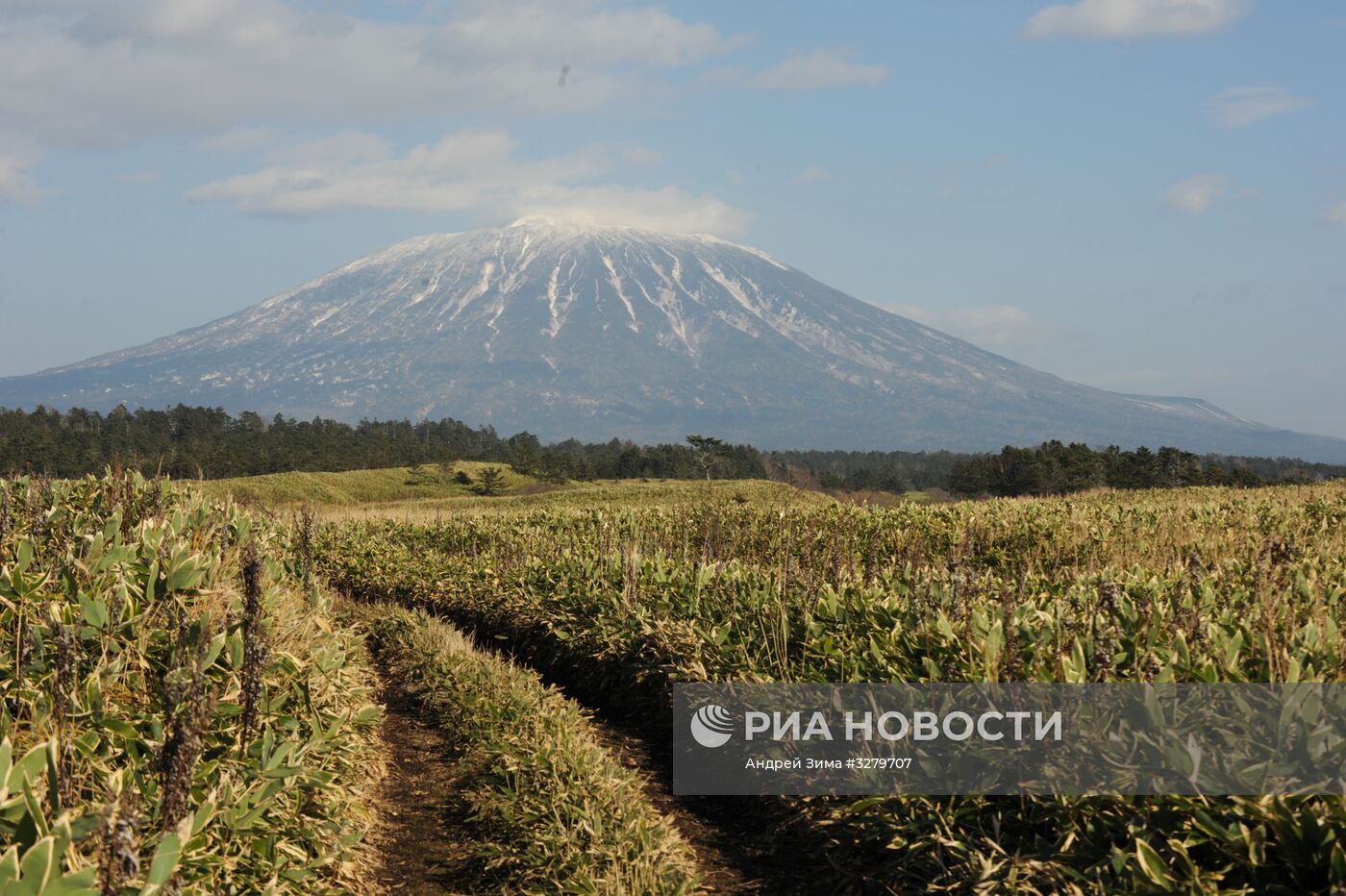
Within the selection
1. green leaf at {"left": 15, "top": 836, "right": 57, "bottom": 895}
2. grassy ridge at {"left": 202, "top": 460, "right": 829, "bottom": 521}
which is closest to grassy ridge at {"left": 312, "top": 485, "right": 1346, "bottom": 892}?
green leaf at {"left": 15, "top": 836, "right": 57, "bottom": 895}

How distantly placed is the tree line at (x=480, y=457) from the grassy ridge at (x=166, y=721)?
49.4 meters

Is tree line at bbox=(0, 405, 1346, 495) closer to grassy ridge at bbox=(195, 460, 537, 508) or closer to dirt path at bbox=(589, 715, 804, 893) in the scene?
grassy ridge at bbox=(195, 460, 537, 508)

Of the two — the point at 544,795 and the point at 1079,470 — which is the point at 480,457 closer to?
the point at 1079,470

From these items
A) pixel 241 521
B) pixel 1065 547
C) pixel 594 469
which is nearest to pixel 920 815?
pixel 241 521

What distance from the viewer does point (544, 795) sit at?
5.43 meters

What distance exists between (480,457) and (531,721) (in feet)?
394

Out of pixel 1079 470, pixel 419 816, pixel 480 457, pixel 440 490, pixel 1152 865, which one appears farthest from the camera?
pixel 480 457

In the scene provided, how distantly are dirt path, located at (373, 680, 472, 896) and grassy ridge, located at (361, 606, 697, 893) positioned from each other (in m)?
0.14

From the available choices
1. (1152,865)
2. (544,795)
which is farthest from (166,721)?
(1152,865)

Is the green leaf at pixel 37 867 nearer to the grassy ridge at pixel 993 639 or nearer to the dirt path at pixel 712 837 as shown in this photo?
the dirt path at pixel 712 837

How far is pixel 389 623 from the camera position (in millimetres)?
10383

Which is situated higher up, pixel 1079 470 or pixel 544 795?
pixel 1079 470

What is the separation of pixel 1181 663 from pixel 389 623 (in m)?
7.92

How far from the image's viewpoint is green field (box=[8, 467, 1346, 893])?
363 cm
